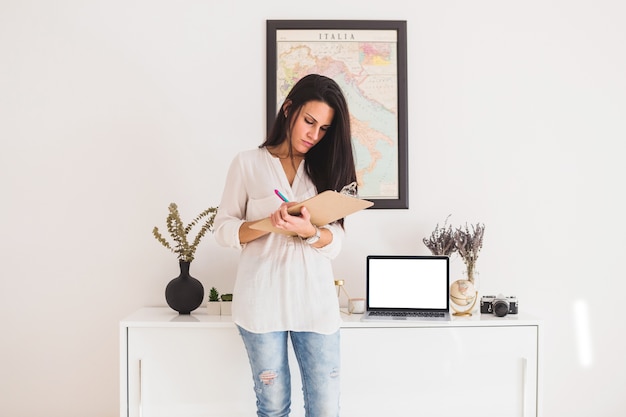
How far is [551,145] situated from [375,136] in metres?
0.75

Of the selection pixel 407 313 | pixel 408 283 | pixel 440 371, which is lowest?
pixel 440 371

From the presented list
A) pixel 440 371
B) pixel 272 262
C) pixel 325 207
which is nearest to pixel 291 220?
pixel 325 207

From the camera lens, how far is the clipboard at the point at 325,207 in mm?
1737

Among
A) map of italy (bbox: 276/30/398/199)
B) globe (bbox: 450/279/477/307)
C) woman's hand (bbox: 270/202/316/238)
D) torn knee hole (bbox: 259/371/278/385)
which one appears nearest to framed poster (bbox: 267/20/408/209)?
map of italy (bbox: 276/30/398/199)

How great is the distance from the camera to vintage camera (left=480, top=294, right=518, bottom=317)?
2.35 metres

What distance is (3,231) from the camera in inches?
103

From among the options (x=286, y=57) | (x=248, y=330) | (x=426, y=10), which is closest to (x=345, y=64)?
(x=286, y=57)

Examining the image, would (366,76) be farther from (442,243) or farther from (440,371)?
(440,371)

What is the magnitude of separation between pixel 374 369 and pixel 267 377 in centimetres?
51

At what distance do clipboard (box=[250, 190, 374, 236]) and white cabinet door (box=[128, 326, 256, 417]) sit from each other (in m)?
0.60

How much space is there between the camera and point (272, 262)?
1910mm

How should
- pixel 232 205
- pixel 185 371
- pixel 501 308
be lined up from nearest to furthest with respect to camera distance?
pixel 232 205 < pixel 185 371 < pixel 501 308

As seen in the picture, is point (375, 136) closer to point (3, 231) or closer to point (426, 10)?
point (426, 10)

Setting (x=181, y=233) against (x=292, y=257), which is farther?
(x=181, y=233)
